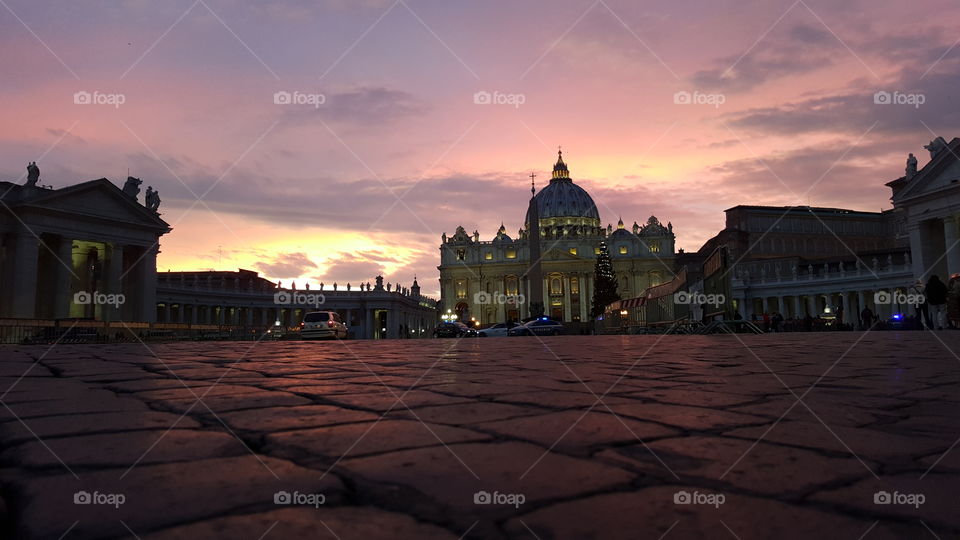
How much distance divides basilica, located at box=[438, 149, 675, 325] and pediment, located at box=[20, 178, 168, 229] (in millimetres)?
71807

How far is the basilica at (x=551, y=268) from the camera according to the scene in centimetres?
11612

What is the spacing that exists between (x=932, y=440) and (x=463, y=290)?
119 m

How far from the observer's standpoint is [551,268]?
385ft

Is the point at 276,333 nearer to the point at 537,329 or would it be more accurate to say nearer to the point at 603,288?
the point at 537,329

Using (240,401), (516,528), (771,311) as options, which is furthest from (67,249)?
(771,311)

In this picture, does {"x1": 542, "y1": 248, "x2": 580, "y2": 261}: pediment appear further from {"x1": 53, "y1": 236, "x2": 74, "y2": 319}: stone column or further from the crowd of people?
{"x1": 53, "y1": 236, "x2": 74, "y2": 319}: stone column

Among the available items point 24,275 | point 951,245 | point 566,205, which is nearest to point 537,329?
point 951,245

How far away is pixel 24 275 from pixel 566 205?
105 meters

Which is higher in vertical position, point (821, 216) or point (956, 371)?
point (821, 216)

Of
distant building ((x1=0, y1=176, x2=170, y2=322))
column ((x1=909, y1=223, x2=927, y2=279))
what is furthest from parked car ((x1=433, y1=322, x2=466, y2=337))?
column ((x1=909, y1=223, x2=927, y2=279))

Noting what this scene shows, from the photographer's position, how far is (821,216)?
3644 inches

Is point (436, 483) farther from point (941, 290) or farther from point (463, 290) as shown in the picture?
point (463, 290)

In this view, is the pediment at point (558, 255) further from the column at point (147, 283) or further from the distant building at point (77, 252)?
the column at point (147, 283)

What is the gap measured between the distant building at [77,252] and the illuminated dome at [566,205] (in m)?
93.2
